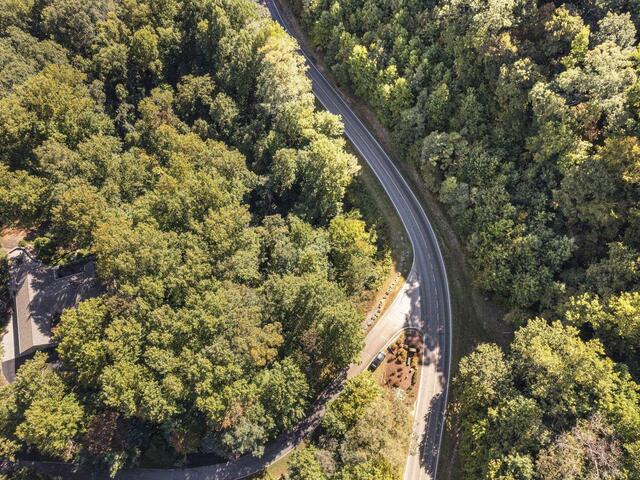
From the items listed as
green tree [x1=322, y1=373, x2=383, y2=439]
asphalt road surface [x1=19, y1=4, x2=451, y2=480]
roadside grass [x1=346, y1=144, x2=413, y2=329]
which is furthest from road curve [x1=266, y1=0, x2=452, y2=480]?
green tree [x1=322, y1=373, x2=383, y2=439]

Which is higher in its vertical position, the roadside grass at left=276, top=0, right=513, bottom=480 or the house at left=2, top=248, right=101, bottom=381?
the house at left=2, top=248, right=101, bottom=381

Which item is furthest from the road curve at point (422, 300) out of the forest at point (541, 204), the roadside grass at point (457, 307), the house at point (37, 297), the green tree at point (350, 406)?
the house at point (37, 297)

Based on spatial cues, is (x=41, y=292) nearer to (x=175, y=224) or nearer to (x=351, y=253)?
(x=175, y=224)

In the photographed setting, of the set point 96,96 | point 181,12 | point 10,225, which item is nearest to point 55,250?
point 10,225

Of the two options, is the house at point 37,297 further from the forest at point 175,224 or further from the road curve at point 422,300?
the road curve at point 422,300

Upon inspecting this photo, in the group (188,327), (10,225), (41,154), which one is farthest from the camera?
(10,225)

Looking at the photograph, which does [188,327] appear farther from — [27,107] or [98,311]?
[27,107]

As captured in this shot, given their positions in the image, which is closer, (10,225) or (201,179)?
(201,179)

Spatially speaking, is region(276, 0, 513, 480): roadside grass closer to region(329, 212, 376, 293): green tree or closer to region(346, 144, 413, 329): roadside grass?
region(346, 144, 413, 329): roadside grass
